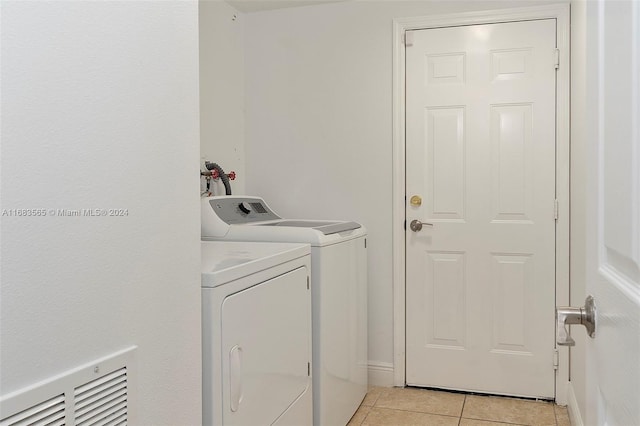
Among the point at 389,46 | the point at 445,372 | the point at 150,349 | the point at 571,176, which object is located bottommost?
the point at 445,372

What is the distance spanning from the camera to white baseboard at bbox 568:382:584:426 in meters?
2.48

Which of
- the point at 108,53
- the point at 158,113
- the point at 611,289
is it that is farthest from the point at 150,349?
the point at 611,289

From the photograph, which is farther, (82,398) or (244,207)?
(244,207)

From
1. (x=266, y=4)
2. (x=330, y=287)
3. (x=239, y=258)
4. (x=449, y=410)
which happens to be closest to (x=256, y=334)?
(x=239, y=258)

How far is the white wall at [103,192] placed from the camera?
0.86 m

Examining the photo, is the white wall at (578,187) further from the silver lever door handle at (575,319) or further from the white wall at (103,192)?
the white wall at (103,192)

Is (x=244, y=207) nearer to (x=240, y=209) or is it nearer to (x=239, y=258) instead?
(x=240, y=209)

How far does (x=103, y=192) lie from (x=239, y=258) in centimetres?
86

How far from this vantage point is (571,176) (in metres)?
2.90

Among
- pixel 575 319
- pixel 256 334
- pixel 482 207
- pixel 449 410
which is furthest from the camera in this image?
pixel 482 207

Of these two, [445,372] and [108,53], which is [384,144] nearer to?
[445,372]

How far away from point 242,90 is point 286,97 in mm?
294

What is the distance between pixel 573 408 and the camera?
106 inches

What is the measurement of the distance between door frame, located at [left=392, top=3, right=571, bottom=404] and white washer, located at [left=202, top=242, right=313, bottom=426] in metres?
1.03
